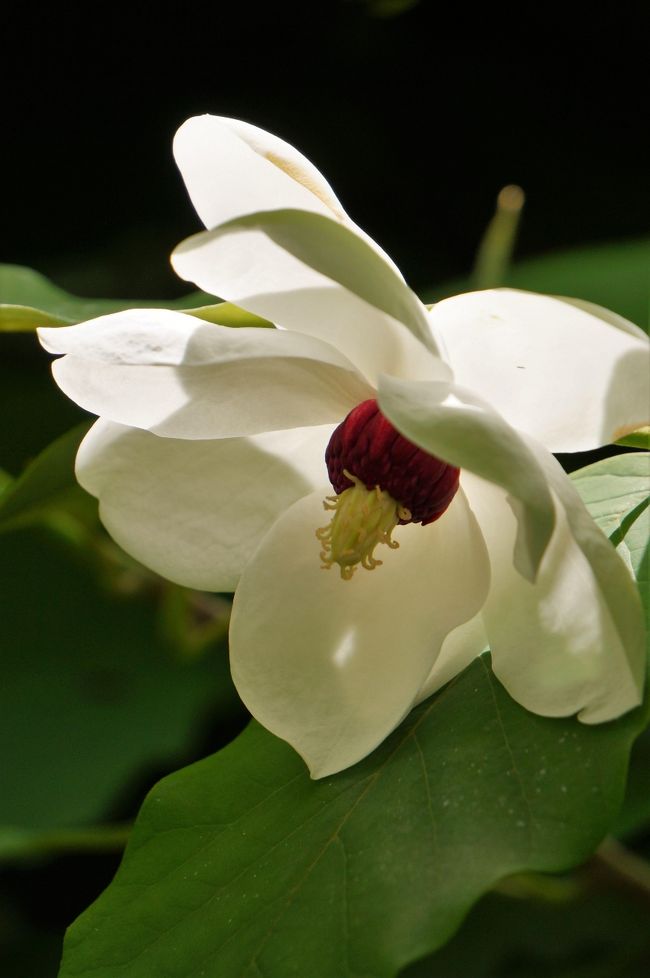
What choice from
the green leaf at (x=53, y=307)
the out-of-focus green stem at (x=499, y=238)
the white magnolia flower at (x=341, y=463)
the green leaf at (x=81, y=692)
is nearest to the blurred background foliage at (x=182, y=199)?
the green leaf at (x=81, y=692)

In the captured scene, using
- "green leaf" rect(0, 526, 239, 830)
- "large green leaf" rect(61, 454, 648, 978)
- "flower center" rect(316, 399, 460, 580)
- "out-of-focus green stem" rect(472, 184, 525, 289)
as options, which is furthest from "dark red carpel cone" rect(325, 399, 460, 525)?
"green leaf" rect(0, 526, 239, 830)

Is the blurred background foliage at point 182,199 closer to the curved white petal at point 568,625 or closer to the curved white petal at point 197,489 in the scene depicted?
the curved white petal at point 197,489

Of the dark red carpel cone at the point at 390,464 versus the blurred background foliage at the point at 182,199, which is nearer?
the dark red carpel cone at the point at 390,464

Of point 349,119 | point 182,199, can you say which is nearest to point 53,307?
point 182,199

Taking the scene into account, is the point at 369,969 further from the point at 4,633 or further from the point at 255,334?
the point at 4,633

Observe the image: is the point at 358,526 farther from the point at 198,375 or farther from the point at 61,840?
the point at 61,840

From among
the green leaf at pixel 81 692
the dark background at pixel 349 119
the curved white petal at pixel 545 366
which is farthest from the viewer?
the dark background at pixel 349 119

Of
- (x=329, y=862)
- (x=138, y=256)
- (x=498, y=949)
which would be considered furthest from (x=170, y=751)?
(x=329, y=862)

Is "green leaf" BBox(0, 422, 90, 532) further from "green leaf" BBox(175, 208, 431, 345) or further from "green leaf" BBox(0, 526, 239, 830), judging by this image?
"green leaf" BBox(0, 526, 239, 830)
